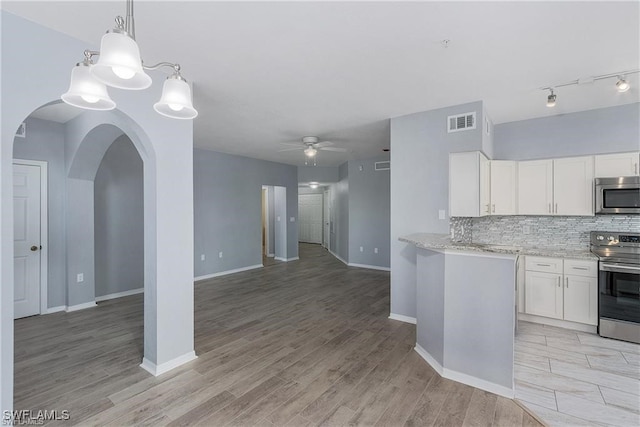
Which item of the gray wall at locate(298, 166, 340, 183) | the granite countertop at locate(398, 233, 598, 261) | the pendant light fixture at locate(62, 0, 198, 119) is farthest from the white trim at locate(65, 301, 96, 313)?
the gray wall at locate(298, 166, 340, 183)

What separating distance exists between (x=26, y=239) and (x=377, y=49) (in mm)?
5015

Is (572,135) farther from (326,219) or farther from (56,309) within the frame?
(326,219)

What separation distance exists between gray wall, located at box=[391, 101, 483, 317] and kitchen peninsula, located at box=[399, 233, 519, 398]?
1.01 m

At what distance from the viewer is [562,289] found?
3.51 meters

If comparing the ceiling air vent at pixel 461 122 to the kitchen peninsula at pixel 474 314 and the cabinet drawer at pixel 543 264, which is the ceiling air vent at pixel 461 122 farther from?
the cabinet drawer at pixel 543 264

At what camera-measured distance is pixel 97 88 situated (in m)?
1.32

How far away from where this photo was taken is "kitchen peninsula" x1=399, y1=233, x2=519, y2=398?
7.57ft

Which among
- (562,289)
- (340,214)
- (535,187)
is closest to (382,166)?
(340,214)

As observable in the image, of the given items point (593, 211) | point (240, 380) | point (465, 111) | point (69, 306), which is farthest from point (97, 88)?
point (593, 211)

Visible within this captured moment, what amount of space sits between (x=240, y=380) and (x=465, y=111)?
3698 mm

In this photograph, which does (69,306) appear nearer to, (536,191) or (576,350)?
(576,350)

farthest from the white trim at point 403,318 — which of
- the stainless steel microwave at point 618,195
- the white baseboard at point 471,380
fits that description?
the stainless steel microwave at point 618,195

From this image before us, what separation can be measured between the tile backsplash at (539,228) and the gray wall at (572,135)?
86 centimetres

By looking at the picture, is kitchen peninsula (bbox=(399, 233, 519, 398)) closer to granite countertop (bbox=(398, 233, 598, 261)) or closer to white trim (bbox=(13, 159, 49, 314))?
granite countertop (bbox=(398, 233, 598, 261))
